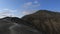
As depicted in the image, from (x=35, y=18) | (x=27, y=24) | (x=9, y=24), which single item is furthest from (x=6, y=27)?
(x=35, y=18)

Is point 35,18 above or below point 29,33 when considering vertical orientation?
above

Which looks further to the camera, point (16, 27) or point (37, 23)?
point (37, 23)

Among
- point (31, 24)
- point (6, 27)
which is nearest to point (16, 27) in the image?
point (6, 27)

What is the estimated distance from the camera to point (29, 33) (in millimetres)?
3795

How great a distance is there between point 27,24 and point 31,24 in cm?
11

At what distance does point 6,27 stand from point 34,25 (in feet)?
2.52

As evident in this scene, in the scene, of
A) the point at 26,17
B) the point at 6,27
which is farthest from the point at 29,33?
the point at 26,17

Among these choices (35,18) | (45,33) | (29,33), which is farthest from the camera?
(35,18)

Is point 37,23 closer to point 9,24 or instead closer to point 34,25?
point 34,25

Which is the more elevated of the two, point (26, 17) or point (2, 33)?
point (26, 17)

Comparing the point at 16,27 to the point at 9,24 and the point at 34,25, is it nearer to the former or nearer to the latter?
the point at 9,24

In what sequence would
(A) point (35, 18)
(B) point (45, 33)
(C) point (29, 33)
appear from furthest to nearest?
1. (A) point (35, 18)
2. (B) point (45, 33)
3. (C) point (29, 33)

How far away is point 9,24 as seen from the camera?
4.05 m

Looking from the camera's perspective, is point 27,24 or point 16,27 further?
point 27,24
